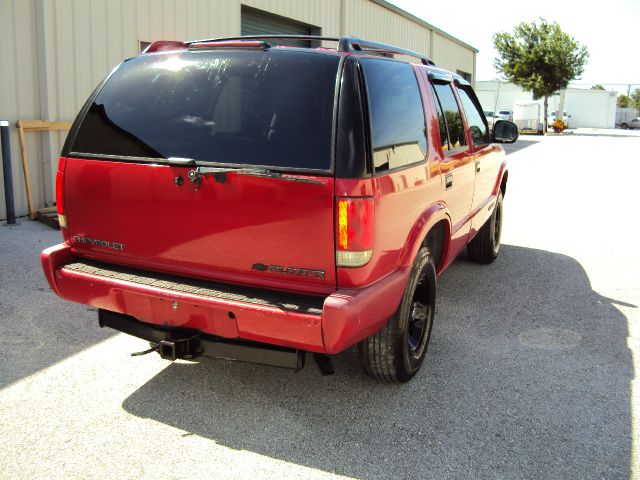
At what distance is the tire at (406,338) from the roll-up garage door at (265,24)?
8272 mm

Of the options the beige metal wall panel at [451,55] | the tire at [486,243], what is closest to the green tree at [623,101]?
the beige metal wall panel at [451,55]

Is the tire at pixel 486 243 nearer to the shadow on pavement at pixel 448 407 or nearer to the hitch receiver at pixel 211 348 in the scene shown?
the shadow on pavement at pixel 448 407

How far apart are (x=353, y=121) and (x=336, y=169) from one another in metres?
0.25

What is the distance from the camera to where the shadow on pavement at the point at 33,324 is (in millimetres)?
3957

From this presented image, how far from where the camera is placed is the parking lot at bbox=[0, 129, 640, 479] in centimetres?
290

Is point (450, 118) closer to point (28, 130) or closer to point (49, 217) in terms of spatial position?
point (49, 217)

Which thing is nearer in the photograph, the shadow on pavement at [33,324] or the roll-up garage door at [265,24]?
the shadow on pavement at [33,324]

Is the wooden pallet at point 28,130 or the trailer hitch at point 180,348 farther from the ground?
the wooden pallet at point 28,130

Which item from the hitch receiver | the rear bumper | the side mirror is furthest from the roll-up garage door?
the hitch receiver

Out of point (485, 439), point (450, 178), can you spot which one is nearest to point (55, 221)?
point (450, 178)

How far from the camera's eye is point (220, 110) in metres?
3.16

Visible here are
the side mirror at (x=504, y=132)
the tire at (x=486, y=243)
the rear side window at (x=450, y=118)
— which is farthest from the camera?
the tire at (x=486, y=243)

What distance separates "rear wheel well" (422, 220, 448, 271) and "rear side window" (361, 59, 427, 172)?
0.54 metres

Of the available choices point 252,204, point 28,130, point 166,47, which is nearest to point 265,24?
point 28,130
